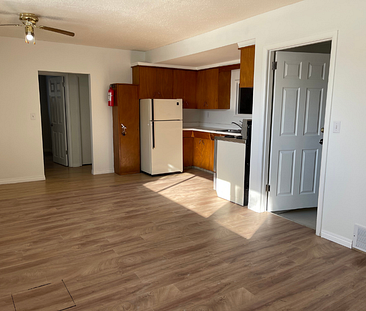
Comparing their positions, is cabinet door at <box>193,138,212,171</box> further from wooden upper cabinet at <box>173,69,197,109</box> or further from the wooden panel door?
the wooden panel door

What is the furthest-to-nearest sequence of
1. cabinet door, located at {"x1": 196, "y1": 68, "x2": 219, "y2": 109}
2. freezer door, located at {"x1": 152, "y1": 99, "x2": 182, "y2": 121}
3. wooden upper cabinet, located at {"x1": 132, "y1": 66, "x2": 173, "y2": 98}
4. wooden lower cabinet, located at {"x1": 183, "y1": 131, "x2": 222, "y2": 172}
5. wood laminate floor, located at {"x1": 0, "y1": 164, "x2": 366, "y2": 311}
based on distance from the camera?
cabinet door, located at {"x1": 196, "y1": 68, "x2": 219, "y2": 109} → wooden lower cabinet, located at {"x1": 183, "y1": 131, "x2": 222, "y2": 172} → wooden upper cabinet, located at {"x1": 132, "y1": 66, "x2": 173, "y2": 98} → freezer door, located at {"x1": 152, "y1": 99, "x2": 182, "y2": 121} → wood laminate floor, located at {"x1": 0, "y1": 164, "x2": 366, "y2": 311}

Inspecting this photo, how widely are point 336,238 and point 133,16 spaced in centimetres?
344

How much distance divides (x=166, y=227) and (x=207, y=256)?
0.80m

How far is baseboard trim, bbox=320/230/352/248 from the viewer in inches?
119

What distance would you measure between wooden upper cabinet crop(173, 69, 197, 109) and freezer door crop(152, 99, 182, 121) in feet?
2.03

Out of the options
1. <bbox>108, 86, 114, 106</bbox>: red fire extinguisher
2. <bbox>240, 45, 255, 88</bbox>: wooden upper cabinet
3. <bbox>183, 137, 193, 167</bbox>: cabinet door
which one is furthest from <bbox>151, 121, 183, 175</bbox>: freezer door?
<bbox>240, 45, 255, 88</bbox>: wooden upper cabinet

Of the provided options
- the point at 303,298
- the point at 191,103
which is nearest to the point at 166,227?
the point at 303,298

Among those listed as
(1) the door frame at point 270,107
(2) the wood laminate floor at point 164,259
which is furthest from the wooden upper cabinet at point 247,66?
(2) the wood laminate floor at point 164,259

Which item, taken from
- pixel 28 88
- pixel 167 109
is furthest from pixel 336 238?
pixel 28 88

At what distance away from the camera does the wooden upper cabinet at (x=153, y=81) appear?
611cm

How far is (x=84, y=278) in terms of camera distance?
8.11ft

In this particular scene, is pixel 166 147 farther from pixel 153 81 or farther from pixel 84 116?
pixel 84 116

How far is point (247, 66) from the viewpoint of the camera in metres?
4.04

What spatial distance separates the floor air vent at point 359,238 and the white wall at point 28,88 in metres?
4.80
